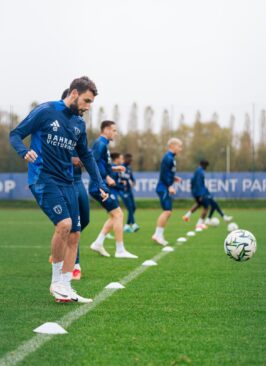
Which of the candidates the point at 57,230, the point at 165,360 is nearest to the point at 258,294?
the point at 57,230

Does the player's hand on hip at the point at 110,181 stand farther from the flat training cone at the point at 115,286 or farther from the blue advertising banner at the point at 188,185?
the blue advertising banner at the point at 188,185

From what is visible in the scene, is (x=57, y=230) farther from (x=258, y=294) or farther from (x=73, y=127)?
(x=258, y=294)

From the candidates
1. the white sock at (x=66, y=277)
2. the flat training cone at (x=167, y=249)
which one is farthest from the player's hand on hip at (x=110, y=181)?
the white sock at (x=66, y=277)

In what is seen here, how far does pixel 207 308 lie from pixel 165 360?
7.00ft

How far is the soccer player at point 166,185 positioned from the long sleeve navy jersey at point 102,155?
313cm

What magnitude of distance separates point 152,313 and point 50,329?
125cm

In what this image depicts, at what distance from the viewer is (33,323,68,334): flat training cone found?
550 cm

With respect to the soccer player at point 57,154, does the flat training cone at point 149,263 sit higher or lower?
lower

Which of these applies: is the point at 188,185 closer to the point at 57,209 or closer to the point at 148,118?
the point at 148,118

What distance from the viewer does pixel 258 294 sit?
773 cm

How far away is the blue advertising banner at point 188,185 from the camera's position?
37.1 m

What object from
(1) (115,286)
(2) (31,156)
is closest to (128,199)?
(1) (115,286)

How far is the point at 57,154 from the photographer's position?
23.2 feet

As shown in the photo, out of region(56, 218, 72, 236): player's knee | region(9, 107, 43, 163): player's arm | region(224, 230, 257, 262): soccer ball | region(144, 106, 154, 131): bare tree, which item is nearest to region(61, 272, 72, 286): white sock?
region(56, 218, 72, 236): player's knee
